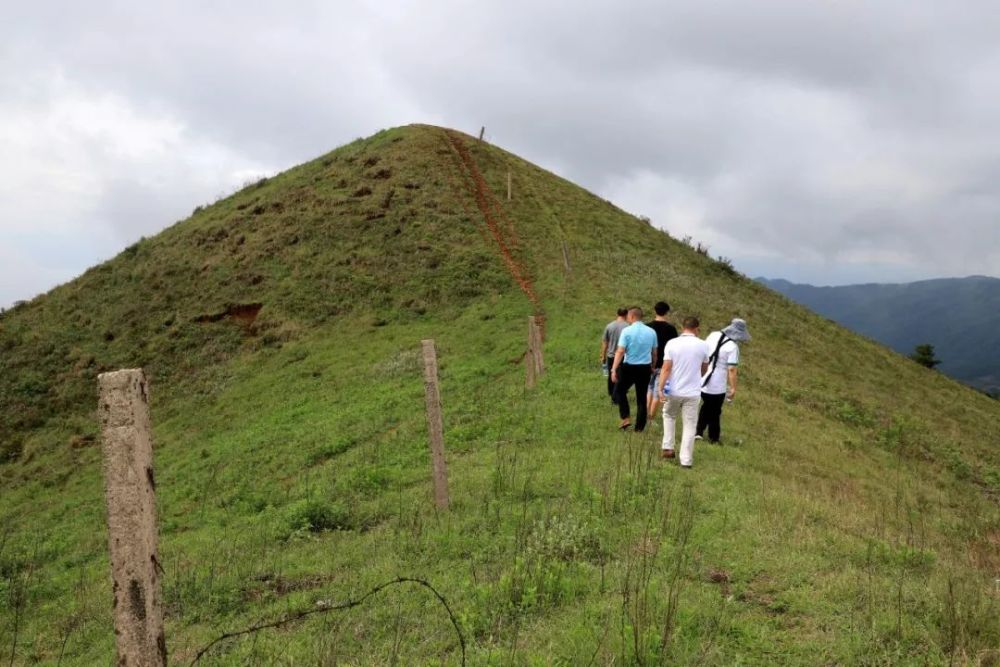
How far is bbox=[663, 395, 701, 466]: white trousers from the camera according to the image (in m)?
10.1

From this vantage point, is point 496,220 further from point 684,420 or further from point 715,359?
point 684,420

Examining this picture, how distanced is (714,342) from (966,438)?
49.2 feet

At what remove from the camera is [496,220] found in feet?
120

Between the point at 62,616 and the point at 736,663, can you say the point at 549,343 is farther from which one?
the point at 736,663

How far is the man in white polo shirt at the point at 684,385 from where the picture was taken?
1025cm

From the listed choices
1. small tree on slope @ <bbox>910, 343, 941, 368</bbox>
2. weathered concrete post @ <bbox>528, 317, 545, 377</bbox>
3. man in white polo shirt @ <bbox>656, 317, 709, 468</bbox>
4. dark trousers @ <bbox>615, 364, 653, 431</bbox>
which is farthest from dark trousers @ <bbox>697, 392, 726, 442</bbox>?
small tree on slope @ <bbox>910, 343, 941, 368</bbox>

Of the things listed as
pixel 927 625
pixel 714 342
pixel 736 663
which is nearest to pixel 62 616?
pixel 736 663

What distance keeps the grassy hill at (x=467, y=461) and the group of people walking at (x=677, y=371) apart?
712 millimetres

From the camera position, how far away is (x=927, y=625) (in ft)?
16.1

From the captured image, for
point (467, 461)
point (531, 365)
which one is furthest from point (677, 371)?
point (531, 365)

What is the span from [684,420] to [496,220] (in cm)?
2734

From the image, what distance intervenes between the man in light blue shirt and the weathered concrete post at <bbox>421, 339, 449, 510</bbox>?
403 cm

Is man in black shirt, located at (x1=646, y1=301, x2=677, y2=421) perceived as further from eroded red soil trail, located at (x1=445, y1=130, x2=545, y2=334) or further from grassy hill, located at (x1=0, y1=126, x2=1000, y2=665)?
eroded red soil trail, located at (x1=445, y1=130, x2=545, y2=334)

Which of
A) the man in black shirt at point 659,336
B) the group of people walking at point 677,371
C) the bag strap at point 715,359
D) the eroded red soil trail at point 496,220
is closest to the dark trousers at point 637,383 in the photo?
the group of people walking at point 677,371
